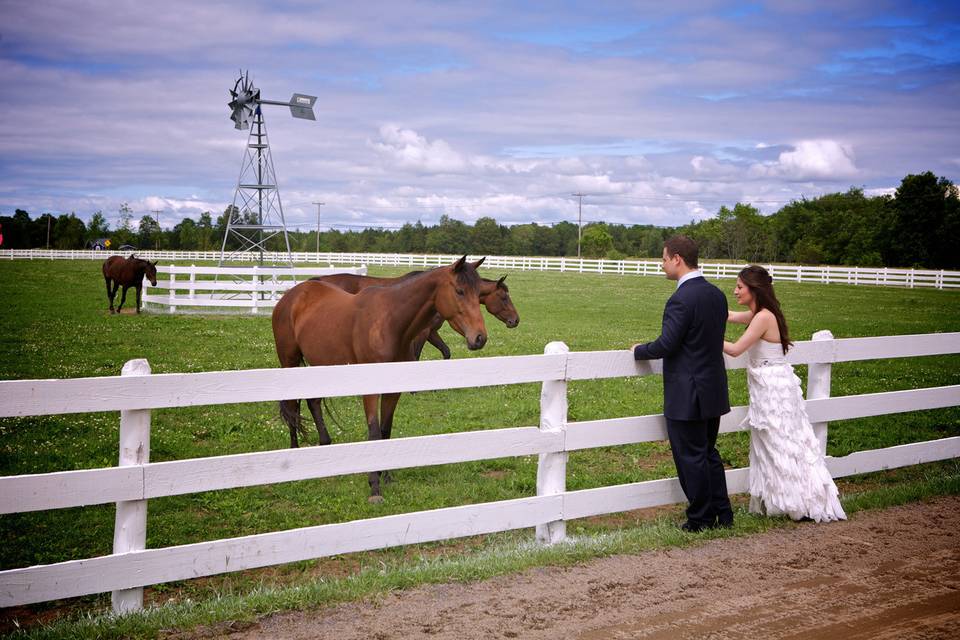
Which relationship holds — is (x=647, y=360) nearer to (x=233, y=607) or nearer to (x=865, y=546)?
(x=865, y=546)

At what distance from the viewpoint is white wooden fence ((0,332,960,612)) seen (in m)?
4.23

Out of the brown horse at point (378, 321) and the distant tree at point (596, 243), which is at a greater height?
the distant tree at point (596, 243)

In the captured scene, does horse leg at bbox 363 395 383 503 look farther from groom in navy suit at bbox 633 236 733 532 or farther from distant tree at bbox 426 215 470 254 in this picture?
distant tree at bbox 426 215 470 254

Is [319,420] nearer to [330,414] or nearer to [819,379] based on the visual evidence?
[330,414]

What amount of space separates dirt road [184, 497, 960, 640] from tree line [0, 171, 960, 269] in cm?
8967

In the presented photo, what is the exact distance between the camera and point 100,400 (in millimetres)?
4293

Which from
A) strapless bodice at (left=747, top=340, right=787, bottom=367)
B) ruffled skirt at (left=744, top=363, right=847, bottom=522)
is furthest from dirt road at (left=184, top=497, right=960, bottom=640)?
strapless bodice at (left=747, top=340, right=787, bottom=367)

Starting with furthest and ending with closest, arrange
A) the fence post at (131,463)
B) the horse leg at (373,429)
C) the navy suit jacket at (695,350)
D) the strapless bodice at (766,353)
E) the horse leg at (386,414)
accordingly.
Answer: the horse leg at (386,414), the horse leg at (373,429), the strapless bodice at (766,353), the navy suit jacket at (695,350), the fence post at (131,463)

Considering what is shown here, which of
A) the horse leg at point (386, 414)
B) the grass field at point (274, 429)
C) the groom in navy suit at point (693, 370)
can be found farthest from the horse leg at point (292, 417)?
the groom in navy suit at point (693, 370)

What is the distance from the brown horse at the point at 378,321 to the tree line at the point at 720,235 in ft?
292

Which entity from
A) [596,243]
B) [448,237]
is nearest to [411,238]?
[448,237]

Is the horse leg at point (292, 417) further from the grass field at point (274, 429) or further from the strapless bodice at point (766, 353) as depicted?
the strapless bodice at point (766, 353)

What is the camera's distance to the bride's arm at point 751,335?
20.6 ft

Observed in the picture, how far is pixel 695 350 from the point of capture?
5.85m
